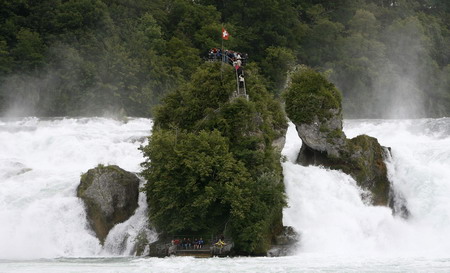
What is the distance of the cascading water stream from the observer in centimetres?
3903

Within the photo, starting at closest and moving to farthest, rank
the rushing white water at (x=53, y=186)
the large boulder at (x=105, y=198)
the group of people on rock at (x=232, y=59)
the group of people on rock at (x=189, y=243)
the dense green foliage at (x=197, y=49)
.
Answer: the group of people on rock at (x=189, y=243) < the rushing white water at (x=53, y=186) < the large boulder at (x=105, y=198) < the group of people on rock at (x=232, y=59) < the dense green foliage at (x=197, y=49)

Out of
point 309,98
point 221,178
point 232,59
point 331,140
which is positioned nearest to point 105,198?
point 221,178

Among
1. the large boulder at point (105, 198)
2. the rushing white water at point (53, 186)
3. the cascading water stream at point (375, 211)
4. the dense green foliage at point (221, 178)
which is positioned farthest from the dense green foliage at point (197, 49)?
the large boulder at point (105, 198)

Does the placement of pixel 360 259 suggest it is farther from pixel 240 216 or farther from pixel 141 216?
pixel 141 216

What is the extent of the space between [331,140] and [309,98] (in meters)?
2.69

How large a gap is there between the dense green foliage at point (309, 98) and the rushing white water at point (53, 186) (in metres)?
9.91

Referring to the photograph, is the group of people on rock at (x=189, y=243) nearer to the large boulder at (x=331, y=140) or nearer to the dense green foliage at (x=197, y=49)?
the large boulder at (x=331, y=140)

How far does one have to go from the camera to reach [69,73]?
7700cm

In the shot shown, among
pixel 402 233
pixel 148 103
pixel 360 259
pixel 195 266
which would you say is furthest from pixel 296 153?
pixel 148 103

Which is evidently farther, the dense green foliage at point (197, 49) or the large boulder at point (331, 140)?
the dense green foliage at point (197, 49)

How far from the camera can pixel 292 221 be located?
40.4 meters

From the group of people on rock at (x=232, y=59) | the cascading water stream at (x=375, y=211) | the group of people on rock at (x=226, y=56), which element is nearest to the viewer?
the cascading water stream at (x=375, y=211)

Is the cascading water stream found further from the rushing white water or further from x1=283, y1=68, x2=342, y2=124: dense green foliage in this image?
the rushing white water

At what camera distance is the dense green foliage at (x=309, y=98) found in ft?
144
